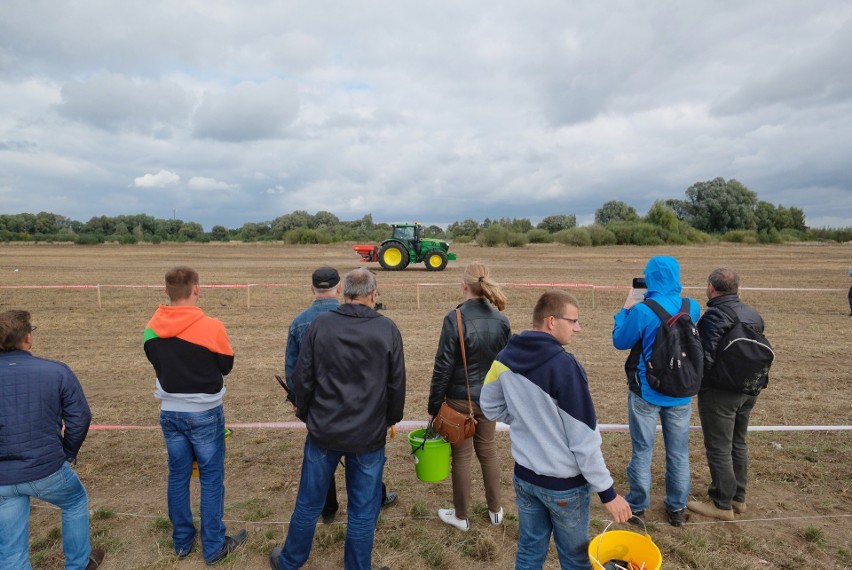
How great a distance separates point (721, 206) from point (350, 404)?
5830cm

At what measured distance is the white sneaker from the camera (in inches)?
142

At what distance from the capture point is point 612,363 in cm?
812

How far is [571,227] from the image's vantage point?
4862cm

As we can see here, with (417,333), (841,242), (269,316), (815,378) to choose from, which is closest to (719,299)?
(815,378)

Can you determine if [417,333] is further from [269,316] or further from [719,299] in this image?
[719,299]

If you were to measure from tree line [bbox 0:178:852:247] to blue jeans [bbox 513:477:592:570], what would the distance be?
36604 millimetres

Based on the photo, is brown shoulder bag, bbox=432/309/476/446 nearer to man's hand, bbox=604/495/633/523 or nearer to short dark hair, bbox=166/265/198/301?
man's hand, bbox=604/495/633/523

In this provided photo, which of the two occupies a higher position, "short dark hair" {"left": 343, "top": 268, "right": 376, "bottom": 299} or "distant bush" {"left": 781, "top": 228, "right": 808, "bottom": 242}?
"distant bush" {"left": 781, "top": 228, "right": 808, "bottom": 242}

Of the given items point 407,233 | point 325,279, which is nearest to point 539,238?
point 407,233

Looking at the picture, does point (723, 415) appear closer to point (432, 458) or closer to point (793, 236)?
point (432, 458)

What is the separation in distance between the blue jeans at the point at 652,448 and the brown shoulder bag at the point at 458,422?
1103 millimetres

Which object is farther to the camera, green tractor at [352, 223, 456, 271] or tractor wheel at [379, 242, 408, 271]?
tractor wheel at [379, 242, 408, 271]

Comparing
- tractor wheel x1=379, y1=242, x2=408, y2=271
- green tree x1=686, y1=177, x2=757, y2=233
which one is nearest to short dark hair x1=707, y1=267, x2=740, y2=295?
tractor wheel x1=379, y1=242, x2=408, y2=271

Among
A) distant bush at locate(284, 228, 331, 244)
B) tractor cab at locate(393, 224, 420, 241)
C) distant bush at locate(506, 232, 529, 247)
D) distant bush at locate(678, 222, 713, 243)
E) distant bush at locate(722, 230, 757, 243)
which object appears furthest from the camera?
distant bush at locate(284, 228, 331, 244)
